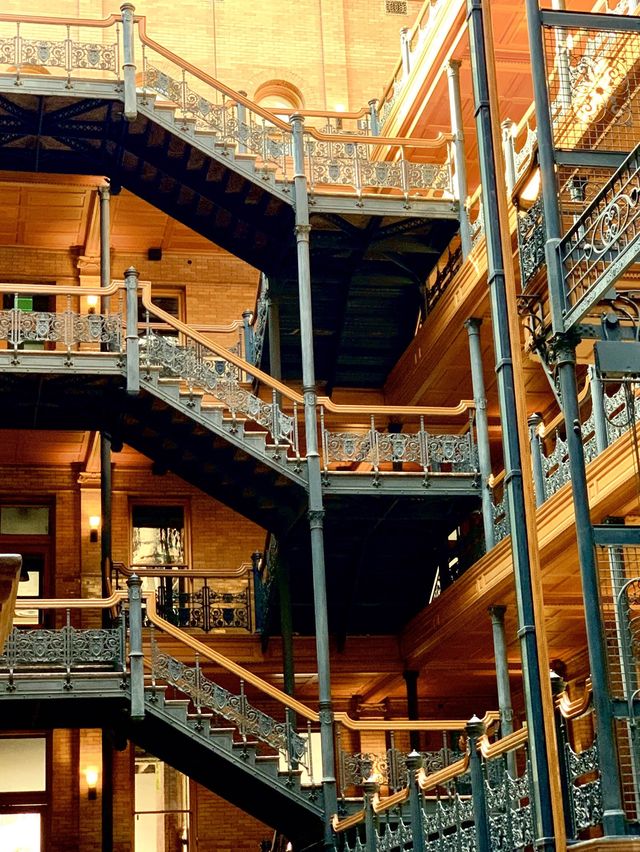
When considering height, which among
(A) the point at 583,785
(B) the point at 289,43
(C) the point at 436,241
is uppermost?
(B) the point at 289,43

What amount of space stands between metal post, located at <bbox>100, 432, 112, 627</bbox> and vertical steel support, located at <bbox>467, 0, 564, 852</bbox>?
382 inches

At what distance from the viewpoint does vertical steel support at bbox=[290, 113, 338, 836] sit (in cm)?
1848

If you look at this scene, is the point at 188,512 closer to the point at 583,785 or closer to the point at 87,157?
the point at 87,157

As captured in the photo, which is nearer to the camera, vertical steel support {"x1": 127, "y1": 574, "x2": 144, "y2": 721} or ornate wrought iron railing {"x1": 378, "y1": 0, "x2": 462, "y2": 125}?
vertical steel support {"x1": 127, "y1": 574, "x2": 144, "y2": 721}

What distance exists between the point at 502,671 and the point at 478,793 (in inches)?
244

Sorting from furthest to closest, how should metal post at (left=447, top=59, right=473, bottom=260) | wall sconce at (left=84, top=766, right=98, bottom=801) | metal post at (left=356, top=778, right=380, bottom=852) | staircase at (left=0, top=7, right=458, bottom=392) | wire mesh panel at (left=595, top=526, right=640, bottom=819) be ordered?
wall sconce at (left=84, top=766, right=98, bottom=801)
metal post at (left=447, top=59, right=473, bottom=260)
staircase at (left=0, top=7, right=458, bottom=392)
metal post at (left=356, top=778, right=380, bottom=852)
wire mesh panel at (left=595, top=526, right=640, bottom=819)

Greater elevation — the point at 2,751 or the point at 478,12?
the point at 478,12

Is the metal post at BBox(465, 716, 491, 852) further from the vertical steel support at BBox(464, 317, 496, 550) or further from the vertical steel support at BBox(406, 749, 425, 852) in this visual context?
the vertical steel support at BBox(464, 317, 496, 550)

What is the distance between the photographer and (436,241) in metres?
22.8

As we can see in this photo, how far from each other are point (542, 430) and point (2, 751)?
405 inches

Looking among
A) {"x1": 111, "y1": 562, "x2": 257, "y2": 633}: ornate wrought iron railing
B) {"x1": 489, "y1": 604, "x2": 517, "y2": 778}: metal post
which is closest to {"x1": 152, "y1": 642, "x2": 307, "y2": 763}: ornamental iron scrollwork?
{"x1": 489, "y1": 604, "x2": 517, "y2": 778}: metal post

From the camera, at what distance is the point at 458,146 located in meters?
22.2

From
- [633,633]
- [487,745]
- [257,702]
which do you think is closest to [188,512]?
[257,702]

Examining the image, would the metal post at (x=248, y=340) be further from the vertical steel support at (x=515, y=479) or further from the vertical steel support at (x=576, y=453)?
the vertical steel support at (x=576, y=453)
